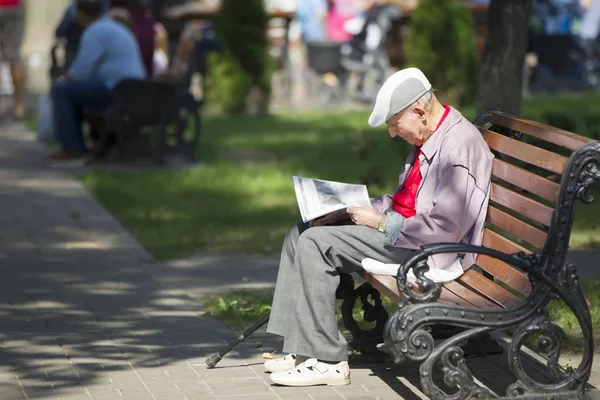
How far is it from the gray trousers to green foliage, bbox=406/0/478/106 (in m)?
13.1

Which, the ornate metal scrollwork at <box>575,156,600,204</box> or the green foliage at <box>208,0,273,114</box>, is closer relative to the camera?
the ornate metal scrollwork at <box>575,156,600,204</box>

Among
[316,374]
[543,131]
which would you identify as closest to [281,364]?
[316,374]

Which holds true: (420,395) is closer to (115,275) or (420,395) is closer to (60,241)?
(115,275)

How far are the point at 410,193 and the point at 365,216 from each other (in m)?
0.26

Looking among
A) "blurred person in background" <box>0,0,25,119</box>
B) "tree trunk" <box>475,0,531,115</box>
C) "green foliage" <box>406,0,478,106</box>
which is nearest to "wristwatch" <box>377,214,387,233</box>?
"tree trunk" <box>475,0,531,115</box>

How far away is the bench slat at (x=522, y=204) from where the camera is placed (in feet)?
16.0

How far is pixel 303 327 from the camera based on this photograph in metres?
5.20

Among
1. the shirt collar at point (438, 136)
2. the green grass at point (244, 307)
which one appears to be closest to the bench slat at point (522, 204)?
the shirt collar at point (438, 136)

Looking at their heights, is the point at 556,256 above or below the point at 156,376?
above

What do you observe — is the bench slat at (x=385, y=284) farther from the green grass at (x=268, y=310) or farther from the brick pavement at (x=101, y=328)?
the green grass at (x=268, y=310)

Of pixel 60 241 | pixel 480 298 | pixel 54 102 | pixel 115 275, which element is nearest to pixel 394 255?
pixel 480 298

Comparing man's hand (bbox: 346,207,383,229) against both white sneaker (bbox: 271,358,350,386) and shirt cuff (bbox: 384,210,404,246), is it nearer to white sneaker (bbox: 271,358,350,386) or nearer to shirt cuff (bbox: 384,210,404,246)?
shirt cuff (bbox: 384,210,404,246)

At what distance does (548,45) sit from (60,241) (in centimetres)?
1370

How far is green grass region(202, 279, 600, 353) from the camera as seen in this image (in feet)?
19.7
